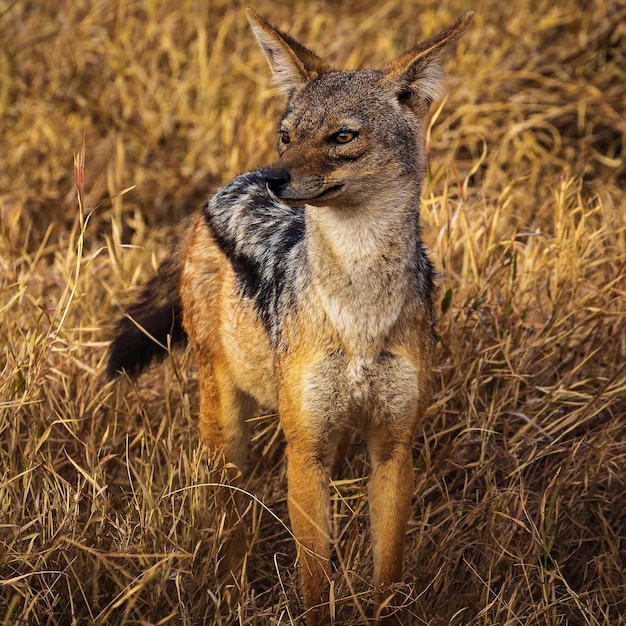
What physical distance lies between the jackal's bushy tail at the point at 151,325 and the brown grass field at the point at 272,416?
0.12m

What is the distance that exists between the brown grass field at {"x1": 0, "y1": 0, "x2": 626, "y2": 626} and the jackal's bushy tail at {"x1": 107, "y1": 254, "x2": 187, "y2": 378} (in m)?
0.12

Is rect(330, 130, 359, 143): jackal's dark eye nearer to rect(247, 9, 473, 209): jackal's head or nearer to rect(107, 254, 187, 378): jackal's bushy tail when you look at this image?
rect(247, 9, 473, 209): jackal's head

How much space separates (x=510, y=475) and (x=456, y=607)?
0.63 m

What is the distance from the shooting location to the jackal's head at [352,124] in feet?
11.6

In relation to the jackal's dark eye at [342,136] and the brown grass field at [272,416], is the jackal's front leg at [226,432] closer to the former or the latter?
the brown grass field at [272,416]

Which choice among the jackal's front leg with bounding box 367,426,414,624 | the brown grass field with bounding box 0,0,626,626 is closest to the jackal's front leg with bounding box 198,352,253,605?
the brown grass field with bounding box 0,0,626,626

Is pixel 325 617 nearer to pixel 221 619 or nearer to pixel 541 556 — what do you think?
pixel 221 619

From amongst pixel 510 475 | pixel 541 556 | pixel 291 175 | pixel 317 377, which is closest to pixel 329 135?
pixel 291 175

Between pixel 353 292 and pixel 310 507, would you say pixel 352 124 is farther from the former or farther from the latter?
pixel 310 507

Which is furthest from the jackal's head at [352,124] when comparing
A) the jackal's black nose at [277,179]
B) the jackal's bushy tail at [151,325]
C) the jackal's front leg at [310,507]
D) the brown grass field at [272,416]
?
the jackal's bushy tail at [151,325]

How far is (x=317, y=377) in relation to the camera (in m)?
3.73

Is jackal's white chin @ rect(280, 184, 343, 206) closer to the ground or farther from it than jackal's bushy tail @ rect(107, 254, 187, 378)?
farther from it

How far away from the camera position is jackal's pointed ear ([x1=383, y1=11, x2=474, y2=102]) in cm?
375

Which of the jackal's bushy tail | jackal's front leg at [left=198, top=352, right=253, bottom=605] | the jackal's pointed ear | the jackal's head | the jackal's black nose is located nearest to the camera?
the jackal's black nose
